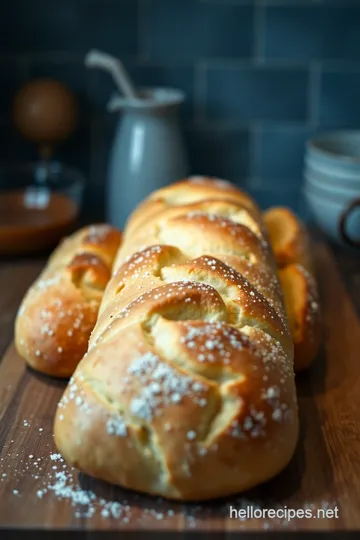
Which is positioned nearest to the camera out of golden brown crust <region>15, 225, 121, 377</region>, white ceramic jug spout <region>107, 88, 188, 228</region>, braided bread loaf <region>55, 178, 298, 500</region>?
braided bread loaf <region>55, 178, 298, 500</region>

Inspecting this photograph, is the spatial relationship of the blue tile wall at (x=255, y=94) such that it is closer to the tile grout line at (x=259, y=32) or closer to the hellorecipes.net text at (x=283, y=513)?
the tile grout line at (x=259, y=32)

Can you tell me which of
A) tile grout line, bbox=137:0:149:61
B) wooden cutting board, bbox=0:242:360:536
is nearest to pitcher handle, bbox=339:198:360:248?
wooden cutting board, bbox=0:242:360:536

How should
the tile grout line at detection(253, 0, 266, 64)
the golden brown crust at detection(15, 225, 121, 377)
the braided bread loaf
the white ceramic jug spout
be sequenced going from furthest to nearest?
the tile grout line at detection(253, 0, 266, 64)
the white ceramic jug spout
the golden brown crust at detection(15, 225, 121, 377)
the braided bread loaf

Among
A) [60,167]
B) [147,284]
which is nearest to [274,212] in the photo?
[60,167]

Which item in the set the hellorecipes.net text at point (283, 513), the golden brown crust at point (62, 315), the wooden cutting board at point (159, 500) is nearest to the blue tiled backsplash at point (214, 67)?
the golden brown crust at point (62, 315)

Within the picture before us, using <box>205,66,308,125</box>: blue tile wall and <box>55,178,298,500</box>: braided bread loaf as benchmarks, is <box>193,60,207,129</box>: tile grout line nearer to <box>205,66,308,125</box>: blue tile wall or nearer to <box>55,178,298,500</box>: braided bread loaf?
<box>205,66,308,125</box>: blue tile wall

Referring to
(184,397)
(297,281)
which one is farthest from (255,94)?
(184,397)

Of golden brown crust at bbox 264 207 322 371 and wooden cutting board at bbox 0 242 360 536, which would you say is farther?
golden brown crust at bbox 264 207 322 371

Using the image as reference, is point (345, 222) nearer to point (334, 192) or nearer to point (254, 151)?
point (334, 192)

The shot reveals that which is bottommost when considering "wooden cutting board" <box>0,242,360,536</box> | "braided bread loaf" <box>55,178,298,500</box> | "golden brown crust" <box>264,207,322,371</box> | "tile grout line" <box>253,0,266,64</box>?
"wooden cutting board" <box>0,242,360,536</box>
